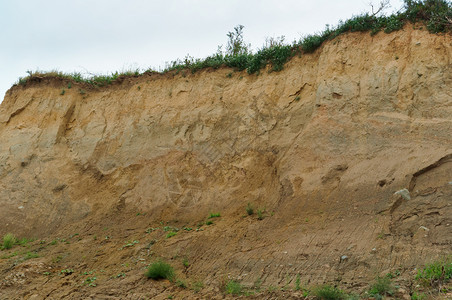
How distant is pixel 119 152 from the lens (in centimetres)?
1426

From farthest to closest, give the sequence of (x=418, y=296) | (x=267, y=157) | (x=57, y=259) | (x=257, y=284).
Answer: (x=267, y=157)
(x=57, y=259)
(x=257, y=284)
(x=418, y=296)

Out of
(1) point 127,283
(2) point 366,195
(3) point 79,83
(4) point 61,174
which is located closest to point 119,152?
(4) point 61,174

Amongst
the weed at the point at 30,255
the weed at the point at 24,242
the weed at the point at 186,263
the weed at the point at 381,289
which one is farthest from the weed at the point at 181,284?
the weed at the point at 24,242

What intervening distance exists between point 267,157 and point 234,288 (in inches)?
183

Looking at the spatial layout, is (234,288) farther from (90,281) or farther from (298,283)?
(90,281)

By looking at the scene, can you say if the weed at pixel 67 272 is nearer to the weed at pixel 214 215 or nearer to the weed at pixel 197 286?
the weed at pixel 197 286

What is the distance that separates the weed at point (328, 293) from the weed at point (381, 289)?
1.42 feet

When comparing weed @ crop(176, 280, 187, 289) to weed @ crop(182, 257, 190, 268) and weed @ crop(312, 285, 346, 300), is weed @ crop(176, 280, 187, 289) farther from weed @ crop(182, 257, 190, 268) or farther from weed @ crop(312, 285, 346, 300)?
weed @ crop(312, 285, 346, 300)

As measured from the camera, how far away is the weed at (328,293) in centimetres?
697

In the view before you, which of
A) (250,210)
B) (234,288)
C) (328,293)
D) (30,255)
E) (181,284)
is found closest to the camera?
(328,293)

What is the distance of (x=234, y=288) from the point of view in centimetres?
813

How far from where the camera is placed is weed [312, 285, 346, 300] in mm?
6973

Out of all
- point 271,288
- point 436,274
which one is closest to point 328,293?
point 271,288

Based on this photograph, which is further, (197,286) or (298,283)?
(197,286)
